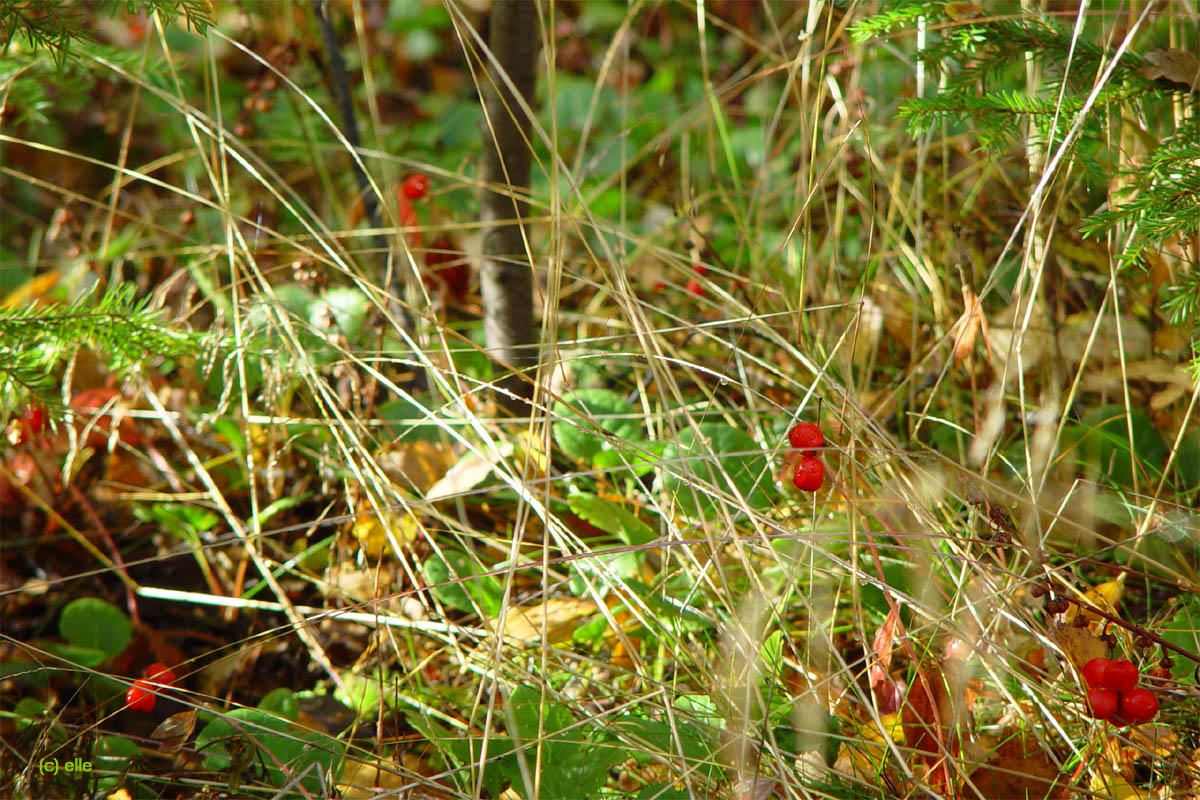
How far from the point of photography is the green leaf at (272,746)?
3.34ft

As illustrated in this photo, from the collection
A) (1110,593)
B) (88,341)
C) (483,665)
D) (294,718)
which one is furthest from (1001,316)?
(88,341)

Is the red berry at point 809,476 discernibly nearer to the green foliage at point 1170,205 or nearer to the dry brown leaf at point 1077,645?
the dry brown leaf at point 1077,645

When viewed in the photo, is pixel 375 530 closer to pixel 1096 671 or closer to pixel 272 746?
pixel 272 746

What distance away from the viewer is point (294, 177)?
2174 mm

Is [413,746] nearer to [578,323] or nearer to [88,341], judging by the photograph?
[88,341]

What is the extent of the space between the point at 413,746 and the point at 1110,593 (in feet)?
2.92

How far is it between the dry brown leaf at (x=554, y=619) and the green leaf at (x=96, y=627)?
0.58 metres

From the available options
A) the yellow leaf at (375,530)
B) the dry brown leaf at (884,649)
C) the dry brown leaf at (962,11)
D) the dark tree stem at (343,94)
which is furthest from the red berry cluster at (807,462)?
the dark tree stem at (343,94)

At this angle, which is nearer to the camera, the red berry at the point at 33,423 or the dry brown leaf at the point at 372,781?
the dry brown leaf at the point at 372,781

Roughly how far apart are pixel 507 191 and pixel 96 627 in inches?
35.0

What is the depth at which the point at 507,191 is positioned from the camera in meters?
1.42

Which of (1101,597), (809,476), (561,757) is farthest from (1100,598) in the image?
(561,757)

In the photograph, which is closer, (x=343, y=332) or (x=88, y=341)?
(x=88, y=341)

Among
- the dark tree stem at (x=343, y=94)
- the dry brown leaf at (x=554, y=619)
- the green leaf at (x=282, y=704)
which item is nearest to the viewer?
the green leaf at (x=282, y=704)
